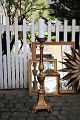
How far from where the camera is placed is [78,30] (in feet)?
16.2

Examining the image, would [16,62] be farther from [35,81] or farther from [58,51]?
[58,51]

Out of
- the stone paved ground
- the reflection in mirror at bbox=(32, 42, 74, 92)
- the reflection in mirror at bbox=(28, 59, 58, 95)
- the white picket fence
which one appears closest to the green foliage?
the white picket fence

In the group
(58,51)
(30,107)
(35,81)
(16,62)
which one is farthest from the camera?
(16,62)

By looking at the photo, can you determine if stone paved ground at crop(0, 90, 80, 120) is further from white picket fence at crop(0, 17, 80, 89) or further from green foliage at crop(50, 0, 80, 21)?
green foliage at crop(50, 0, 80, 21)

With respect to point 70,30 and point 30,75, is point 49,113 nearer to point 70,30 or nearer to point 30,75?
point 30,75

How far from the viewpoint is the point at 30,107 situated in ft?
13.3

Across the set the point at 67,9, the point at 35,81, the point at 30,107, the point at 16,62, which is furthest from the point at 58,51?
the point at 30,107

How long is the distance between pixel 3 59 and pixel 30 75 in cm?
81

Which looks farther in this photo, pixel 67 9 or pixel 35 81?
pixel 67 9

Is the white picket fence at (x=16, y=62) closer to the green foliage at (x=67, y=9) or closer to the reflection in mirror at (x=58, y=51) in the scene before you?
the reflection in mirror at (x=58, y=51)

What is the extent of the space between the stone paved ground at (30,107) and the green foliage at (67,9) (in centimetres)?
175

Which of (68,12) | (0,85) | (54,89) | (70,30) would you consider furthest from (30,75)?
(68,12)

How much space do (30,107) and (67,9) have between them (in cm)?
257

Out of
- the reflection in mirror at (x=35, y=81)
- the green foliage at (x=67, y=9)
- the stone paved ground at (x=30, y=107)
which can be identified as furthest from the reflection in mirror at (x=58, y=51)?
the green foliage at (x=67, y=9)
